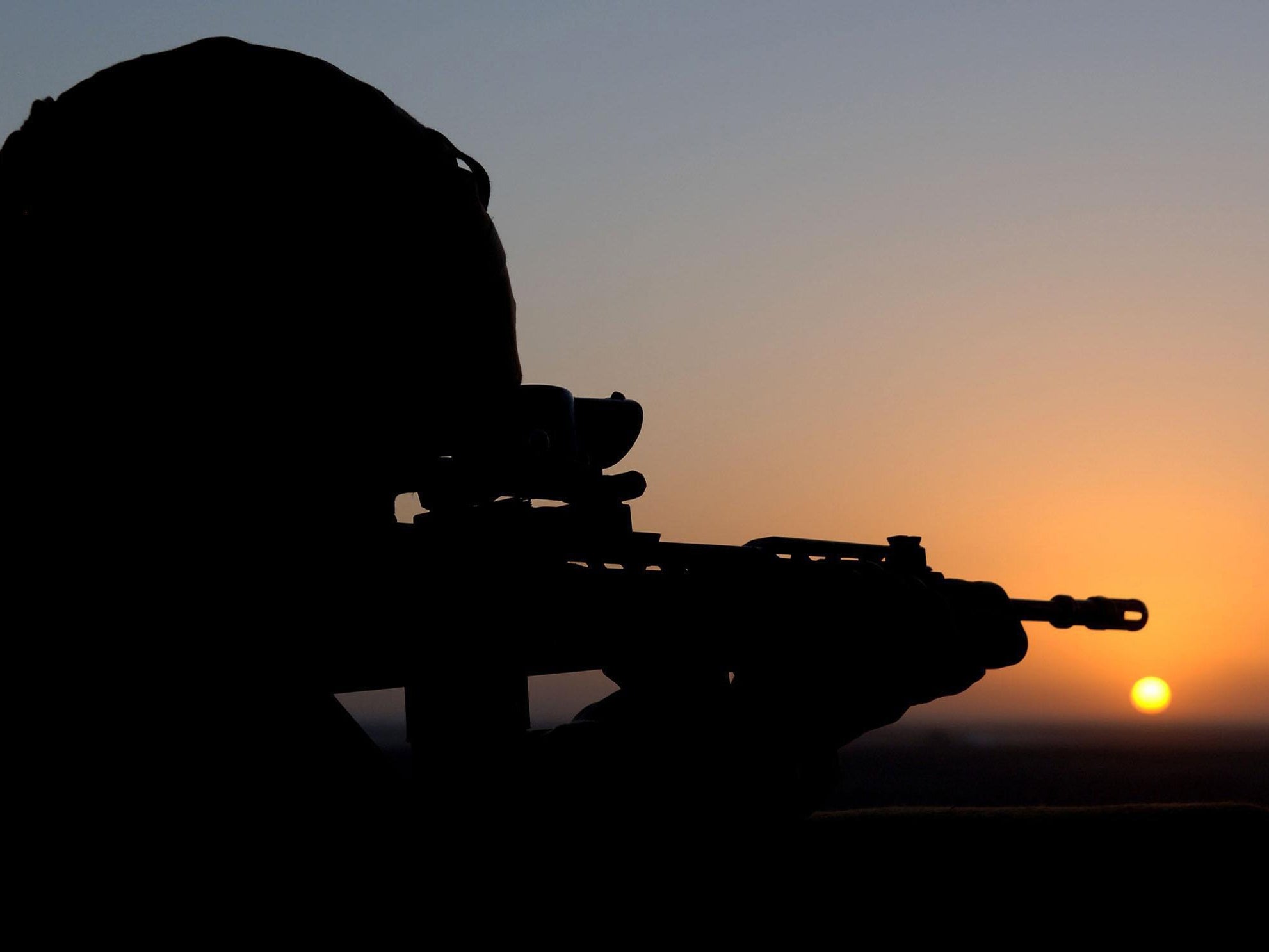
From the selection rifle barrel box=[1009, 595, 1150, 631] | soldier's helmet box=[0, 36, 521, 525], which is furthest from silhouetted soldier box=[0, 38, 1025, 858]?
rifle barrel box=[1009, 595, 1150, 631]

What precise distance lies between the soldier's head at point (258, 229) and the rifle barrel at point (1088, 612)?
93.7 inches

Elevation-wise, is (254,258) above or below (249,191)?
below

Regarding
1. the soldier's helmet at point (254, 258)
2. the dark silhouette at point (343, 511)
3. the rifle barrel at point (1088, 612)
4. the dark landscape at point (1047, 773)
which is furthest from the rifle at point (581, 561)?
the dark landscape at point (1047, 773)

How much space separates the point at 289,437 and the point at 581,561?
73 cm

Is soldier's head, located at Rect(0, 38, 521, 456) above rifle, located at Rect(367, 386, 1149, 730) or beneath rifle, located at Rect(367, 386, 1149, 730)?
above

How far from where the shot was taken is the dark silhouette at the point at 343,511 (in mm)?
2479

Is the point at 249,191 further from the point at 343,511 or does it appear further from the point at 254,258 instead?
the point at 343,511

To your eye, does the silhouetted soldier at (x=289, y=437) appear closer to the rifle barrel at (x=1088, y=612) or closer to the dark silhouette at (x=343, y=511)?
the dark silhouette at (x=343, y=511)

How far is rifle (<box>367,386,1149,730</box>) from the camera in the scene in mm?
2666

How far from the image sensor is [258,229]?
9.85 feet

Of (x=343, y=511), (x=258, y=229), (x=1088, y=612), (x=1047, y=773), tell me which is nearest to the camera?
(x=343, y=511)

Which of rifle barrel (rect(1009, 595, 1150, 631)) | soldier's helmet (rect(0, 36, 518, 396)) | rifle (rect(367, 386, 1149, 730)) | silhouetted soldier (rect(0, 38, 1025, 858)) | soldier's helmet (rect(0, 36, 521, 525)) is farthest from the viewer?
rifle barrel (rect(1009, 595, 1150, 631))

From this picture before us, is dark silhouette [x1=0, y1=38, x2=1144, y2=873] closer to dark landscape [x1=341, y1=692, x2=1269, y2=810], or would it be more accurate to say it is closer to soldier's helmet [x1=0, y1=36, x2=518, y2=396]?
soldier's helmet [x1=0, y1=36, x2=518, y2=396]

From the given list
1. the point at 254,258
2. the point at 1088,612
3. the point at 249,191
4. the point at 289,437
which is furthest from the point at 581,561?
the point at 1088,612
